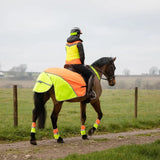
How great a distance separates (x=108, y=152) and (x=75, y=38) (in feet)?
12.2

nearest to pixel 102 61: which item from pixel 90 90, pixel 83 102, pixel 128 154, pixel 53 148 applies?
pixel 90 90

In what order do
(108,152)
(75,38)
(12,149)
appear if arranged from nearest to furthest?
(108,152), (12,149), (75,38)

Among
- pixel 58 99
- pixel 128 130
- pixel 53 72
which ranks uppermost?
pixel 53 72

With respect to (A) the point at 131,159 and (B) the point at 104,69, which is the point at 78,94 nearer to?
(B) the point at 104,69

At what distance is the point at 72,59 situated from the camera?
755cm

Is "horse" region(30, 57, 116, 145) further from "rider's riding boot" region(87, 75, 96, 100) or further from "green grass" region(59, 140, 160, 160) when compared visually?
"green grass" region(59, 140, 160, 160)

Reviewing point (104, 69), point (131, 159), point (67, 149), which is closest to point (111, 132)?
point (104, 69)

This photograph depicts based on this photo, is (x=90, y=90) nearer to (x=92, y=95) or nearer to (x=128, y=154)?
(x=92, y=95)

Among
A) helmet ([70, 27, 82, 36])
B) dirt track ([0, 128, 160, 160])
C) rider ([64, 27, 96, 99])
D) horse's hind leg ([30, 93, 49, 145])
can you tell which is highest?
helmet ([70, 27, 82, 36])

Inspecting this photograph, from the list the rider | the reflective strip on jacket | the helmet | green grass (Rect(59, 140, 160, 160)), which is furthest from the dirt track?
the helmet

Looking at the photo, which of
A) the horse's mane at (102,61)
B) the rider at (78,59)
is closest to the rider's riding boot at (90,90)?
the rider at (78,59)

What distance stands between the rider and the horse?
14.5 inches

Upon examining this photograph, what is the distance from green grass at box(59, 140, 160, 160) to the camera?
5344 mm

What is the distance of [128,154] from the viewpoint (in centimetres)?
566
